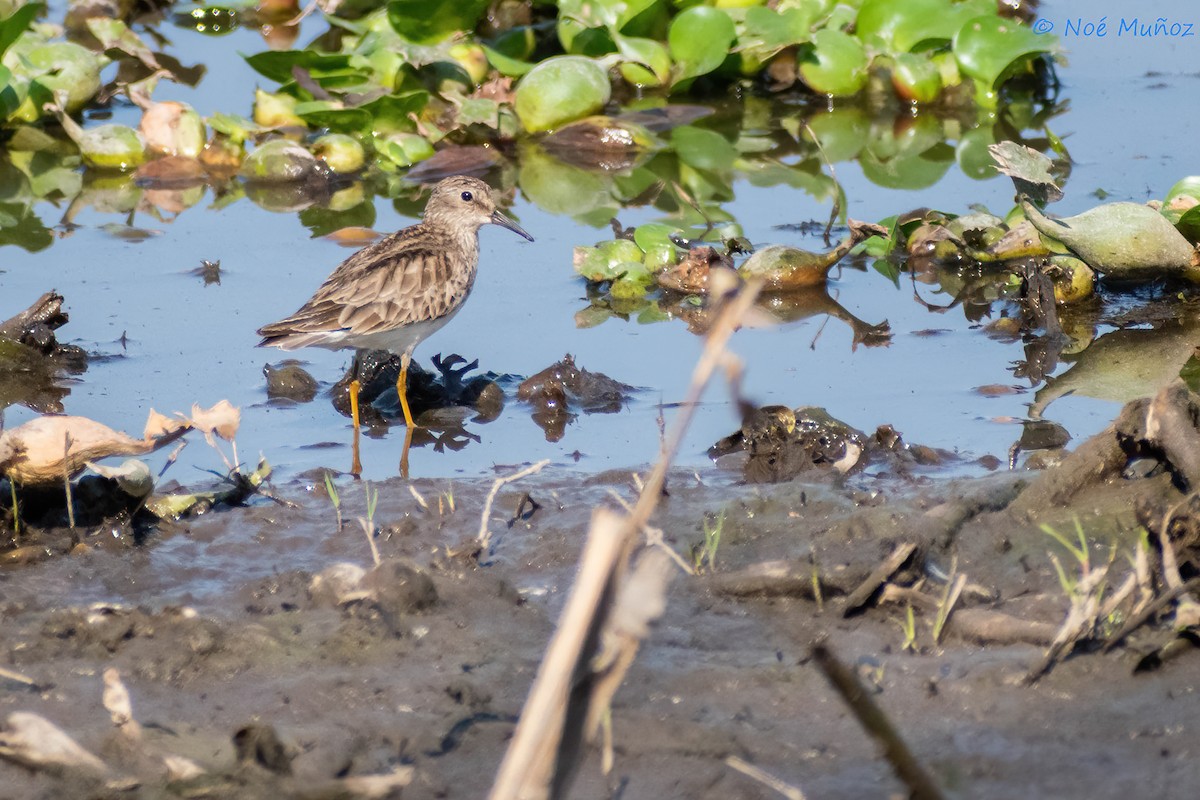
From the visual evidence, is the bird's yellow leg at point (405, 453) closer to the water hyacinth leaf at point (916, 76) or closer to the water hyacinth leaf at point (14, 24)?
the water hyacinth leaf at point (14, 24)

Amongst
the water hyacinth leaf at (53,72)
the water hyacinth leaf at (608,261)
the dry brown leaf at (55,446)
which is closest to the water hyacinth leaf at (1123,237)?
the water hyacinth leaf at (608,261)

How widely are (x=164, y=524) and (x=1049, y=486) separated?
2.68 metres

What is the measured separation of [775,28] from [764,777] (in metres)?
7.56

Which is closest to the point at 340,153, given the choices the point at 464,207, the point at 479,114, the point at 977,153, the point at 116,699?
the point at 479,114

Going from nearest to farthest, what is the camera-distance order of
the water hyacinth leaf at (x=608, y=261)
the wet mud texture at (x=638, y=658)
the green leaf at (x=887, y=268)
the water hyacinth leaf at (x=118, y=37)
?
the wet mud texture at (x=638, y=658), the water hyacinth leaf at (x=608, y=261), the green leaf at (x=887, y=268), the water hyacinth leaf at (x=118, y=37)

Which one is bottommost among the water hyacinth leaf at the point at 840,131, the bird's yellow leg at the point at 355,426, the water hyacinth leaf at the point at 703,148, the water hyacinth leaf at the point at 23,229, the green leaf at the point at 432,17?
the water hyacinth leaf at the point at 23,229

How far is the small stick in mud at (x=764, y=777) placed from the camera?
268cm

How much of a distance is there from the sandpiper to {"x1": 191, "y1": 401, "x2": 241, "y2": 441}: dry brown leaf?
152cm

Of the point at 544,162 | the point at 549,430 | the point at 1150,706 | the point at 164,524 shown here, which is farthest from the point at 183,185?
the point at 1150,706

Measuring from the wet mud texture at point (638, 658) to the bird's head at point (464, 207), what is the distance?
2.71m

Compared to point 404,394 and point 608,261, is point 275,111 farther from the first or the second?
point 404,394

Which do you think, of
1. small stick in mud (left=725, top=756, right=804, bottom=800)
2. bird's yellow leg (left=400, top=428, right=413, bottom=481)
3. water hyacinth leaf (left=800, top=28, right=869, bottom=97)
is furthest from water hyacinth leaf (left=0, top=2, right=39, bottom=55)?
small stick in mud (left=725, top=756, right=804, bottom=800)

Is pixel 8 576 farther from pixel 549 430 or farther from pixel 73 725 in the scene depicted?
pixel 549 430

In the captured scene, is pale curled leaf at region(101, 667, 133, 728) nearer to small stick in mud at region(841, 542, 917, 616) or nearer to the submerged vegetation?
small stick in mud at region(841, 542, 917, 616)
